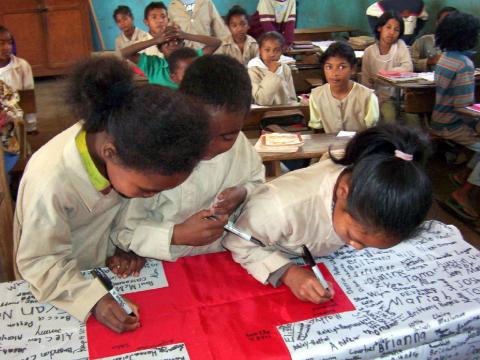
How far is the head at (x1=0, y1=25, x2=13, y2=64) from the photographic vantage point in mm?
4469

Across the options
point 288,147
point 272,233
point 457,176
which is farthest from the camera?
point 457,176

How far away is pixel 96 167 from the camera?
3.45ft

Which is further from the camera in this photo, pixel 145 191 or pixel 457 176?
pixel 457 176

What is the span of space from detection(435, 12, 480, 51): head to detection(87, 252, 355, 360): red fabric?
3029mm

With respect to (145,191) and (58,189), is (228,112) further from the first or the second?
(58,189)

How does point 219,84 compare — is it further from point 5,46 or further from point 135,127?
point 5,46

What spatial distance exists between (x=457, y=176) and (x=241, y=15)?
264cm

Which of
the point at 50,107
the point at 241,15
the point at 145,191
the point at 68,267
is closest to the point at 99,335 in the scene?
the point at 68,267

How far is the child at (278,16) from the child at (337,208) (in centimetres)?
475

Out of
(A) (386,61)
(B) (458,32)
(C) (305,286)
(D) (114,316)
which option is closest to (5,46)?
(A) (386,61)

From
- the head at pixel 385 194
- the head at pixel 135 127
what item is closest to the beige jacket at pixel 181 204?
the head at pixel 135 127

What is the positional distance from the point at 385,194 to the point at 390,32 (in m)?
3.92

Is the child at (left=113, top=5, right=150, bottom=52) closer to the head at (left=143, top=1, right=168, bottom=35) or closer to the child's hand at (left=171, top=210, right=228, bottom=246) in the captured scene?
the head at (left=143, top=1, right=168, bottom=35)

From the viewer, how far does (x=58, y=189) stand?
102cm
